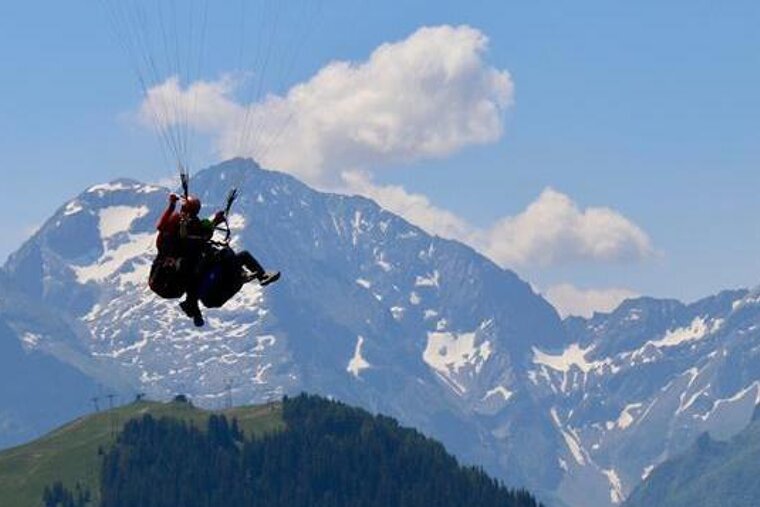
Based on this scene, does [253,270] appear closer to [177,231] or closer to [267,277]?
[267,277]

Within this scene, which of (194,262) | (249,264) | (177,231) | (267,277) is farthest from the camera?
(249,264)

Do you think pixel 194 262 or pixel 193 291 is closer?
pixel 194 262

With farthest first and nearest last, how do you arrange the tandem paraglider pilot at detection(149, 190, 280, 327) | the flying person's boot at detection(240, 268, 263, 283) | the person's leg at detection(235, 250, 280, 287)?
the flying person's boot at detection(240, 268, 263, 283) → the person's leg at detection(235, 250, 280, 287) → the tandem paraglider pilot at detection(149, 190, 280, 327)

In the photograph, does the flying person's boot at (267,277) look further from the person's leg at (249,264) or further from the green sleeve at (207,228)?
the green sleeve at (207,228)

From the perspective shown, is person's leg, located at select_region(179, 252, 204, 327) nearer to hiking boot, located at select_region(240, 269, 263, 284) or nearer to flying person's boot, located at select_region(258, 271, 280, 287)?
hiking boot, located at select_region(240, 269, 263, 284)

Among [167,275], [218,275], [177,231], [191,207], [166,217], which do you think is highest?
[191,207]

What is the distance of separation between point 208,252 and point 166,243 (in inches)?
59.6

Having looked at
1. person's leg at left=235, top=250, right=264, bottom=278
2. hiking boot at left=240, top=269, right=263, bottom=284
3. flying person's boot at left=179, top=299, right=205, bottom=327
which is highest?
person's leg at left=235, top=250, right=264, bottom=278

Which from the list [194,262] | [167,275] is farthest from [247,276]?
[167,275]

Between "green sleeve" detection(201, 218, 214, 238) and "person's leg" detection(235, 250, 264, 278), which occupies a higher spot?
"green sleeve" detection(201, 218, 214, 238)

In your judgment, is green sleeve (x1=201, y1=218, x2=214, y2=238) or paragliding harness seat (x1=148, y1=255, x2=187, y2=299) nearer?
paragliding harness seat (x1=148, y1=255, x2=187, y2=299)

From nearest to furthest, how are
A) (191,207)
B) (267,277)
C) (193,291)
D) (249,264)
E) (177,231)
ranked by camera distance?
1. (191,207)
2. (177,231)
3. (193,291)
4. (267,277)
5. (249,264)

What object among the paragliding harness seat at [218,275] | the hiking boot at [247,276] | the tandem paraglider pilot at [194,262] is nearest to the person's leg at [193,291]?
the tandem paraglider pilot at [194,262]

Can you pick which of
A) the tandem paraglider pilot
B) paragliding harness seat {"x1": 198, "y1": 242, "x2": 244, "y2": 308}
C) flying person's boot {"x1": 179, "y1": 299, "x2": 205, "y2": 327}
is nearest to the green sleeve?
the tandem paraglider pilot
